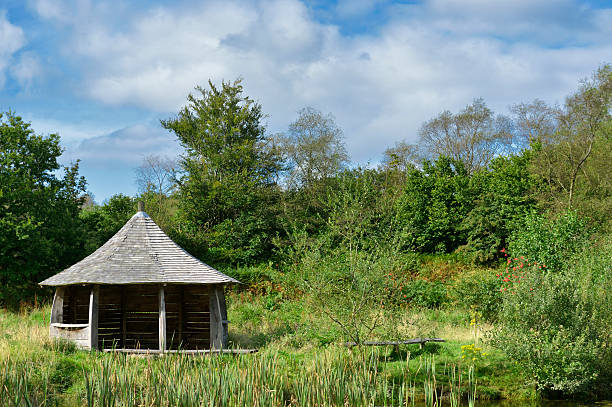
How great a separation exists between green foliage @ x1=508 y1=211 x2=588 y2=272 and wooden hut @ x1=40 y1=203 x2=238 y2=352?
9911 millimetres

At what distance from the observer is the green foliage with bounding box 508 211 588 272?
56.7 feet

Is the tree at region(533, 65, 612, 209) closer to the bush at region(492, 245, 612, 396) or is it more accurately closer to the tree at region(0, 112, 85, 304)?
the bush at region(492, 245, 612, 396)

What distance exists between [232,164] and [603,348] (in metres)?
18.3

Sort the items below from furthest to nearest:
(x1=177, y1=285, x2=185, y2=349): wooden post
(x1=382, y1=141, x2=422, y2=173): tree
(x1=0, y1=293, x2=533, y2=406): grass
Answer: (x1=382, y1=141, x2=422, y2=173): tree < (x1=177, y1=285, x2=185, y2=349): wooden post < (x1=0, y1=293, x2=533, y2=406): grass

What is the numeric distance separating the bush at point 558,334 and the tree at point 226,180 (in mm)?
14112

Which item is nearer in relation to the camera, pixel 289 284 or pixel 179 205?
pixel 289 284

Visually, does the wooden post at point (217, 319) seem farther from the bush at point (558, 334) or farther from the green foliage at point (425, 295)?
the green foliage at point (425, 295)

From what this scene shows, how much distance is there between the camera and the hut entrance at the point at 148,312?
1667cm

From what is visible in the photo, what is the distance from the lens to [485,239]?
22.9 meters

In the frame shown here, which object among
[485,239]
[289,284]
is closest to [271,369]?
[289,284]

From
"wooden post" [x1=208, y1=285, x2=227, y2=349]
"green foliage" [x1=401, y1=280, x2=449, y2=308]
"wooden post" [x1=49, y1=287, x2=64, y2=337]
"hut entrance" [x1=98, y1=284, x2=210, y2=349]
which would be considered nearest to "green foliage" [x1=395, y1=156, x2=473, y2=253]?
"green foliage" [x1=401, y1=280, x2=449, y2=308]

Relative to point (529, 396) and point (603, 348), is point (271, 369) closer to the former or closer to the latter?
point (529, 396)

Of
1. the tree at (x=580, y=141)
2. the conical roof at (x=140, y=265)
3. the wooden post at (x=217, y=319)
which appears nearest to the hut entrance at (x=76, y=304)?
the conical roof at (x=140, y=265)

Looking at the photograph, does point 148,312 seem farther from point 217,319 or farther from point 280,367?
point 280,367
